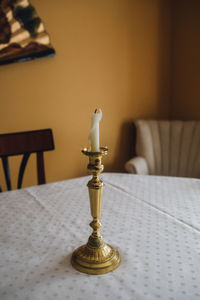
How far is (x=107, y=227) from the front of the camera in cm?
100

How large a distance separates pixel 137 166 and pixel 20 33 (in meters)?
1.18

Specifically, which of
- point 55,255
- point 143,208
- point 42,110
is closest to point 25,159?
point 42,110

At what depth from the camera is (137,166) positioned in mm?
2148

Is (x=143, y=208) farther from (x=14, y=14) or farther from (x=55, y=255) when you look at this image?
(x=14, y=14)

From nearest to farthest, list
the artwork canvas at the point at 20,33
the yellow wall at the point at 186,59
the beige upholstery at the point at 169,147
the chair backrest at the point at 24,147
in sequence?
the chair backrest at the point at 24,147 → the artwork canvas at the point at 20,33 → the beige upholstery at the point at 169,147 → the yellow wall at the point at 186,59

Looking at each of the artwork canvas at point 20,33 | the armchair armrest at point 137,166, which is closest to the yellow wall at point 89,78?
the artwork canvas at point 20,33

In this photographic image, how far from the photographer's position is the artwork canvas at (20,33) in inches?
76.1

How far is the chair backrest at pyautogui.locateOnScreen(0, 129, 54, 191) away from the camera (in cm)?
164

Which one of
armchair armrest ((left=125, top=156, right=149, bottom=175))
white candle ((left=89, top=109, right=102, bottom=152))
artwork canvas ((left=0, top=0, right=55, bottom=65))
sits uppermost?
artwork canvas ((left=0, top=0, right=55, bottom=65))

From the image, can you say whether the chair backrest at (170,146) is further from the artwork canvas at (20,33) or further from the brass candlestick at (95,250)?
the brass candlestick at (95,250)

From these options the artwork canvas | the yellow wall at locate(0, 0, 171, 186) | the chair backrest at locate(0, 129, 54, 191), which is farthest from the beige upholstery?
the artwork canvas

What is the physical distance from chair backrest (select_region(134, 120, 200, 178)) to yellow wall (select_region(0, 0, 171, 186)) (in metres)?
0.24

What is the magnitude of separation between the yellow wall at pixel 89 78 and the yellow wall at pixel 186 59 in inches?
3.3

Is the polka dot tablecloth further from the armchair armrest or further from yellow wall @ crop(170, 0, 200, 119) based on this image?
yellow wall @ crop(170, 0, 200, 119)
